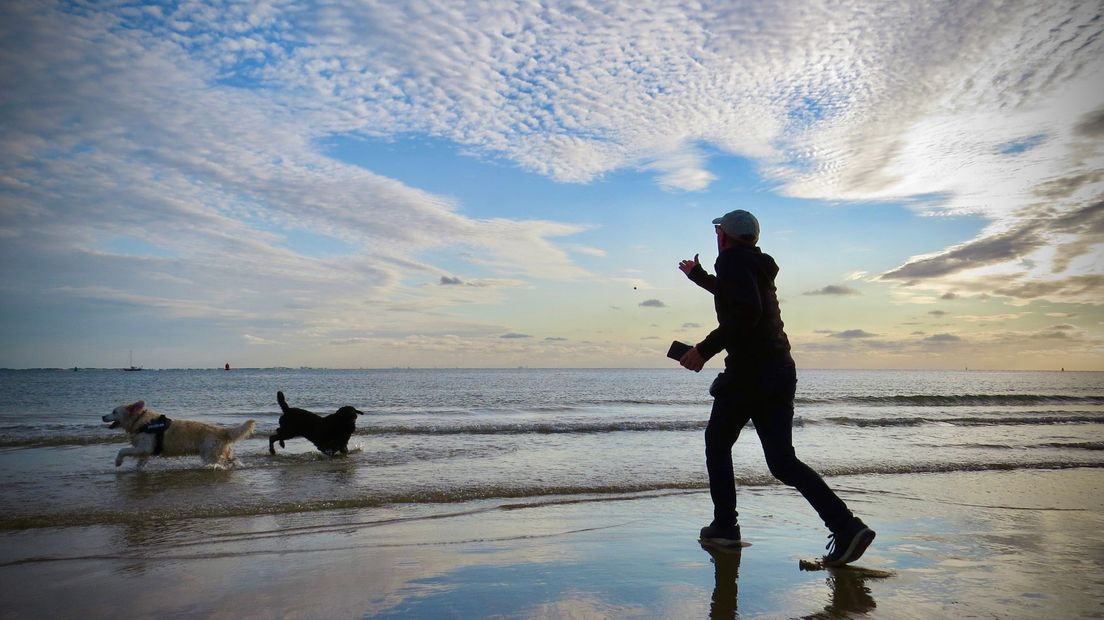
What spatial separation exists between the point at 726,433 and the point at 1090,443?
12740 millimetres

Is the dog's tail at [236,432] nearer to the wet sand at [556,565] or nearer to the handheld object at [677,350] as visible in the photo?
the wet sand at [556,565]

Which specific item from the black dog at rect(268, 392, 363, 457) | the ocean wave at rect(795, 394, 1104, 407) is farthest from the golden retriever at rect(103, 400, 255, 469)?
the ocean wave at rect(795, 394, 1104, 407)

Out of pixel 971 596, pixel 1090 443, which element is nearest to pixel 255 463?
pixel 971 596

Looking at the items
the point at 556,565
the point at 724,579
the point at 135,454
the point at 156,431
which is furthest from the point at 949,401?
the point at 135,454

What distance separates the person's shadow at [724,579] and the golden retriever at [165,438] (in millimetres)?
6829

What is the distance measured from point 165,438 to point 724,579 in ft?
25.0

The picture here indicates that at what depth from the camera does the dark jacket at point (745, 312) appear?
150 inches

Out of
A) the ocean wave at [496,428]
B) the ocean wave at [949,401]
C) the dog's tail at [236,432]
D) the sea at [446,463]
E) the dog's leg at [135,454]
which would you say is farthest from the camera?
the ocean wave at [949,401]

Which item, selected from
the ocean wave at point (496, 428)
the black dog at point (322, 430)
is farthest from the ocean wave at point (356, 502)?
the ocean wave at point (496, 428)

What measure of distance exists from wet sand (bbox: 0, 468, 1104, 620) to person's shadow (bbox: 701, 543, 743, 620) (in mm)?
18

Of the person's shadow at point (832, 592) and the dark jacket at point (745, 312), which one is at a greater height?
the dark jacket at point (745, 312)

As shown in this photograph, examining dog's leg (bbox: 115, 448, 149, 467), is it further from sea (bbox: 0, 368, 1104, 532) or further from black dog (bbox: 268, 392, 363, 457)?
black dog (bbox: 268, 392, 363, 457)

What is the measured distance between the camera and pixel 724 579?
12.0 feet

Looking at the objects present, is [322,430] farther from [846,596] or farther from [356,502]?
[846,596]
